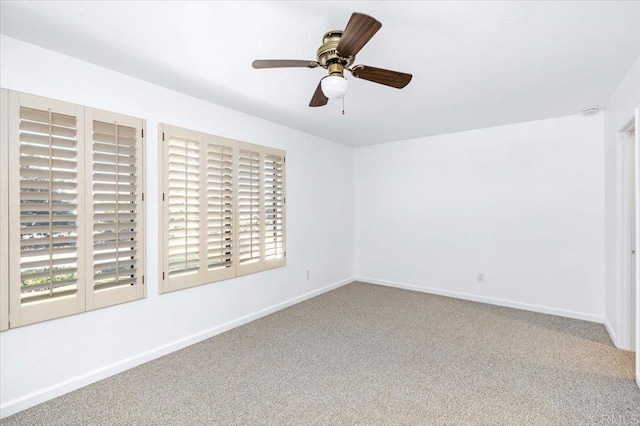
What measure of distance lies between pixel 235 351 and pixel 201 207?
4.61 feet

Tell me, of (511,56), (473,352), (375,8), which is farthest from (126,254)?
(511,56)

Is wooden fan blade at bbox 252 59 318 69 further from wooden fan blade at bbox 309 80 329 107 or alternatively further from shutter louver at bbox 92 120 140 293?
shutter louver at bbox 92 120 140 293

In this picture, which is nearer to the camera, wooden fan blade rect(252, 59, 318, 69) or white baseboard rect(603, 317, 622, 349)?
wooden fan blade rect(252, 59, 318, 69)

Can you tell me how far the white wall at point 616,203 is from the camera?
258cm

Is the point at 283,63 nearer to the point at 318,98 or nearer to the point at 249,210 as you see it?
the point at 318,98

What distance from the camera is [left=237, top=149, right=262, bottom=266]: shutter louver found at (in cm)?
351

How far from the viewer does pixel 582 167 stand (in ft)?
11.8

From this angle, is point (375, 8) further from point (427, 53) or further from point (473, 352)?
point (473, 352)

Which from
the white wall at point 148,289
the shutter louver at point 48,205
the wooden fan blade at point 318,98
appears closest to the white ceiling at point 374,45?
the white wall at point 148,289

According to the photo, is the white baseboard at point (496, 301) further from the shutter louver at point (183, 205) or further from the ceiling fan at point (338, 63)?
the ceiling fan at point (338, 63)

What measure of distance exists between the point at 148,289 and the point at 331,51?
2.41 metres

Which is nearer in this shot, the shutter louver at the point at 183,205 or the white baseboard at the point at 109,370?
the white baseboard at the point at 109,370

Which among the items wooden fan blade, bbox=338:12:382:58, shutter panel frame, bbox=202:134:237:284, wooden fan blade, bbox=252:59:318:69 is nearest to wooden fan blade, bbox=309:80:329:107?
wooden fan blade, bbox=252:59:318:69

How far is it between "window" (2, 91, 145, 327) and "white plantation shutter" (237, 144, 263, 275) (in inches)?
41.9
